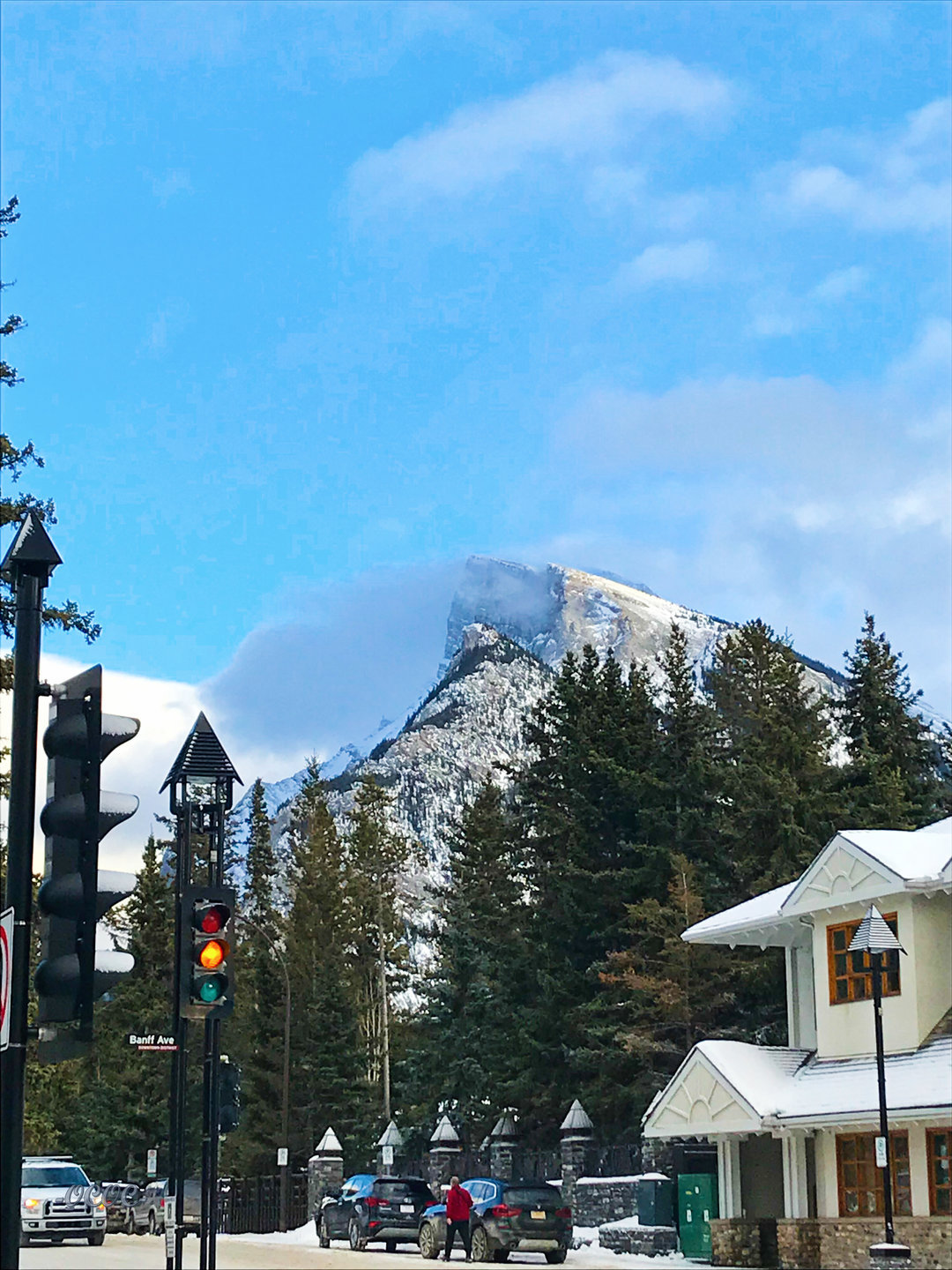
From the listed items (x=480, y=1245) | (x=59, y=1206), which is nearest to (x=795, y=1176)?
(x=480, y=1245)

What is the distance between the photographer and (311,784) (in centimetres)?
10225

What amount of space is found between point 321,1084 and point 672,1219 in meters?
28.8

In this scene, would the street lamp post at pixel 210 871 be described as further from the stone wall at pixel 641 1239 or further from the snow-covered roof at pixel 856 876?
the stone wall at pixel 641 1239

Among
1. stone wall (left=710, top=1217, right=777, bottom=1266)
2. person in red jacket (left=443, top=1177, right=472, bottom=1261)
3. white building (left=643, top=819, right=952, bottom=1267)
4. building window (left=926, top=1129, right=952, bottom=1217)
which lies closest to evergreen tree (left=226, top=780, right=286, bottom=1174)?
person in red jacket (left=443, top=1177, right=472, bottom=1261)

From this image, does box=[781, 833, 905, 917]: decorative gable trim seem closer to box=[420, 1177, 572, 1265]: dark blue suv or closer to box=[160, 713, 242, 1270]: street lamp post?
box=[420, 1177, 572, 1265]: dark blue suv

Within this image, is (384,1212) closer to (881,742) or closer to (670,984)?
(670,984)

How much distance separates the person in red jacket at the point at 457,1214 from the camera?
32.3 meters

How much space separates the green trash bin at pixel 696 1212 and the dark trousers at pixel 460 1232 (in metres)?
4.29

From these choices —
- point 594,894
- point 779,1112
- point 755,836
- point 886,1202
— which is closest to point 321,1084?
point 594,894

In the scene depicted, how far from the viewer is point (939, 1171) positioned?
92.5 feet

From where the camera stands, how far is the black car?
3791 cm

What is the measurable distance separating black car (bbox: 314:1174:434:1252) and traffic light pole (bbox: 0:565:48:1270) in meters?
31.5

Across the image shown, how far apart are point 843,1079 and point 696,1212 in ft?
18.2

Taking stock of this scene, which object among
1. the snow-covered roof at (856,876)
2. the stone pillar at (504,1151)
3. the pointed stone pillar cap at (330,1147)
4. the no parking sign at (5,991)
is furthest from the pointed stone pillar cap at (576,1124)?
the no parking sign at (5,991)
